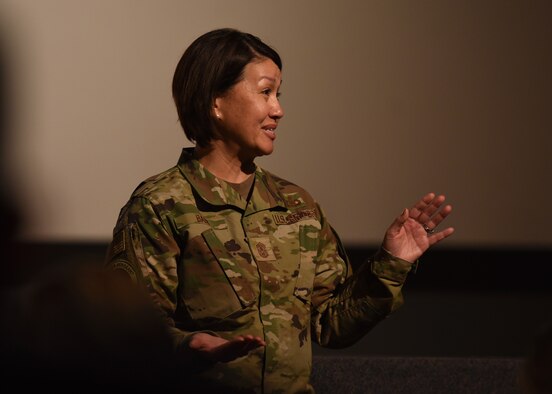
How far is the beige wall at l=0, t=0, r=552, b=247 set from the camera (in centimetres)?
257

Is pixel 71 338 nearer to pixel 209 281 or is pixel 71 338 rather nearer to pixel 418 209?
pixel 209 281

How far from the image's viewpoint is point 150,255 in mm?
1629

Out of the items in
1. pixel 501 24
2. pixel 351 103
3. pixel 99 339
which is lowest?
pixel 351 103

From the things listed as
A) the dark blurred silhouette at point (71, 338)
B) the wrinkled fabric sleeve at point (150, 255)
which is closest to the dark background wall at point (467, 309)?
the wrinkled fabric sleeve at point (150, 255)

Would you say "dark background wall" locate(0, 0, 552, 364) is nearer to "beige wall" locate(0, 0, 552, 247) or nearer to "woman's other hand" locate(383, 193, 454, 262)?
"beige wall" locate(0, 0, 552, 247)

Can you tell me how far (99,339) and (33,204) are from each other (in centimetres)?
11

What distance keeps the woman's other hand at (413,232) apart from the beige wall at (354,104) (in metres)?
0.92

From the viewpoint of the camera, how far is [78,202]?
2.57m

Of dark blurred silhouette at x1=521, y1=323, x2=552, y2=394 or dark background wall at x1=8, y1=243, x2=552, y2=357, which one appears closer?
dark blurred silhouette at x1=521, y1=323, x2=552, y2=394

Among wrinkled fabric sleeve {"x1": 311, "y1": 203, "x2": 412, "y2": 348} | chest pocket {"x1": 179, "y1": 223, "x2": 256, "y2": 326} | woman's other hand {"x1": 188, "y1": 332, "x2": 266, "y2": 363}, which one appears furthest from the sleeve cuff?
woman's other hand {"x1": 188, "y1": 332, "x2": 266, "y2": 363}

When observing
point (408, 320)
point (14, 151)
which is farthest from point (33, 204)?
point (408, 320)

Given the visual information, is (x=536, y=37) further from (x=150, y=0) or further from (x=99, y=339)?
(x=99, y=339)

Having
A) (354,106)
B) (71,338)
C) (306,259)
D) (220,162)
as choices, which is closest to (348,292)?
(306,259)

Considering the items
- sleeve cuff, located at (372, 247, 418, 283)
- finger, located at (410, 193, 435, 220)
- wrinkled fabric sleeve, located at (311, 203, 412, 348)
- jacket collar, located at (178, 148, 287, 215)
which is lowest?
wrinkled fabric sleeve, located at (311, 203, 412, 348)
